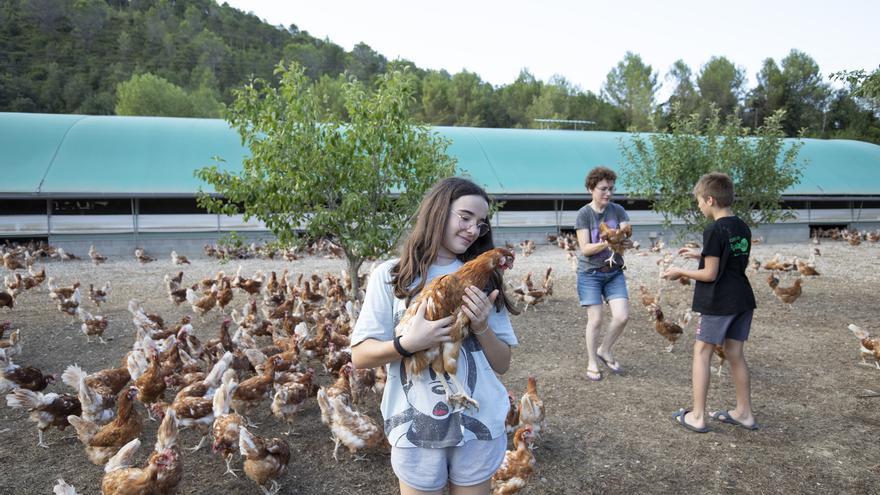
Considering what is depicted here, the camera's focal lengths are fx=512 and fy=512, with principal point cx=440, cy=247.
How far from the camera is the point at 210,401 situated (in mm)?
4617

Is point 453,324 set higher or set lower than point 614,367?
higher

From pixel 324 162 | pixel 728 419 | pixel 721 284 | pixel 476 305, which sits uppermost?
pixel 324 162

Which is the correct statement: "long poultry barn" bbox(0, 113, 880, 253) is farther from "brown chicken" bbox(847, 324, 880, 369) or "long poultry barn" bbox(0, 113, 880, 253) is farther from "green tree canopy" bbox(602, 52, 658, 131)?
"green tree canopy" bbox(602, 52, 658, 131)

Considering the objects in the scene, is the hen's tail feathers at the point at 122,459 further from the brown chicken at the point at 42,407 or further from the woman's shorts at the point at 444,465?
the woman's shorts at the point at 444,465

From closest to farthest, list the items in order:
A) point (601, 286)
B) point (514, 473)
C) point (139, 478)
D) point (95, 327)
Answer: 1. point (139, 478)
2. point (514, 473)
3. point (601, 286)
4. point (95, 327)

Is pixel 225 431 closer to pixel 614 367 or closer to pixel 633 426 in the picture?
pixel 633 426

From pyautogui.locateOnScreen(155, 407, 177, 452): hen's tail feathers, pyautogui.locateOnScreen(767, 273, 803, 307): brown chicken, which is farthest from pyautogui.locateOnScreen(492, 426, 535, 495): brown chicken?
pyautogui.locateOnScreen(767, 273, 803, 307): brown chicken

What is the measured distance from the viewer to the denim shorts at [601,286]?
5543mm

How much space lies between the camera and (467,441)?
6.86 feet

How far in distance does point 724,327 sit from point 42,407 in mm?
5963

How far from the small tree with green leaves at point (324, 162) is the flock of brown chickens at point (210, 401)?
1.33m

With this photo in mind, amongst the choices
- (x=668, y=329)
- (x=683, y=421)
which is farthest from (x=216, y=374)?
(x=668, y=329)

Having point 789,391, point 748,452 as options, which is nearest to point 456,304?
point 748,452

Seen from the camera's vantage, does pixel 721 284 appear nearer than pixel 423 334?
No
